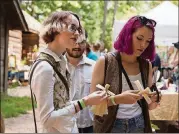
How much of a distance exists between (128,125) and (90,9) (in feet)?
74.9

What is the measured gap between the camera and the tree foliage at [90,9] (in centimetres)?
1948

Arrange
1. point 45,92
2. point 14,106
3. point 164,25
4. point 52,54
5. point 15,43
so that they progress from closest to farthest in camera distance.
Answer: point 45,92, point 52,54, point 164,25, point 14,106, point 15,43

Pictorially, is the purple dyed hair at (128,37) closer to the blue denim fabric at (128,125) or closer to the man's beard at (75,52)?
the blue denim fabric at (128,125)

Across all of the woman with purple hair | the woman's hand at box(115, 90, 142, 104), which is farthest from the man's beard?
the woman's hand at box(115, 90, 142, 104)

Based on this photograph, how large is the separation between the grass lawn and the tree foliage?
4.70 metres

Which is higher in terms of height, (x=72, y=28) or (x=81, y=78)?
(x=72, y=28)

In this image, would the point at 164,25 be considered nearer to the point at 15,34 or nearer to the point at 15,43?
the point at 15,34

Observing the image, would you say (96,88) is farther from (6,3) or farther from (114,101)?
(6,3)

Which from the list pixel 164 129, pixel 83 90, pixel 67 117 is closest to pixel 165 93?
pixel 164 129

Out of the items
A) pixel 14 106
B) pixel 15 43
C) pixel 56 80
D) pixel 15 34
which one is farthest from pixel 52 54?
pixel 15 43

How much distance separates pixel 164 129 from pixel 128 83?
253 cm

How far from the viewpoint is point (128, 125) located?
1.98m

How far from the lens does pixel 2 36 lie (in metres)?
9.94

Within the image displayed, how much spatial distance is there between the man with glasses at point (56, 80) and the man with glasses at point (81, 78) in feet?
3.03
